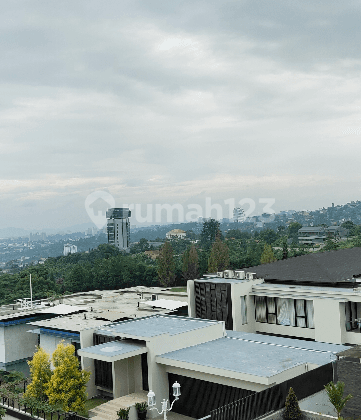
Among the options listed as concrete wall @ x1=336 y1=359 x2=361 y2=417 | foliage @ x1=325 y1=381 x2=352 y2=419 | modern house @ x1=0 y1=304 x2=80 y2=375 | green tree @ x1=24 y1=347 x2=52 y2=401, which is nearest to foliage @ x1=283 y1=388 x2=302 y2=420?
foliage @ x1=325 y1=381 x2=352 y2=419

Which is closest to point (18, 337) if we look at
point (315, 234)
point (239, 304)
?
point (239, 304)

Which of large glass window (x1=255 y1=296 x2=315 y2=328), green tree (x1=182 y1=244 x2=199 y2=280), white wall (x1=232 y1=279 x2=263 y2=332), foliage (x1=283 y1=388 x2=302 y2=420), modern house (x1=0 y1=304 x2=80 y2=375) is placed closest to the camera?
foliage (x1=283 y1=388 x2=302 y2=420)

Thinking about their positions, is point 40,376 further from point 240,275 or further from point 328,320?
point 328,320

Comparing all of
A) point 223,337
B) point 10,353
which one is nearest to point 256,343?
point 223,337

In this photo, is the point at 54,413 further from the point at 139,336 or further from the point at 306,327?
the point at 306,327

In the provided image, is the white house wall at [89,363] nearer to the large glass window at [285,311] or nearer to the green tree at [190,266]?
the large glass window at [285,311]

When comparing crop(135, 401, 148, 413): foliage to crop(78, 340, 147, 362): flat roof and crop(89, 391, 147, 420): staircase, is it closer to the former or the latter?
crop(89, 391, 147, 420): staircase

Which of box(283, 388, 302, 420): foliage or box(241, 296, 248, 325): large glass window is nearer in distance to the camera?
box(283, 388, 302, 420): foliage

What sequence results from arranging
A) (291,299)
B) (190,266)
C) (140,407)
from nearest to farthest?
(140,407), (291,299), (190,266)
